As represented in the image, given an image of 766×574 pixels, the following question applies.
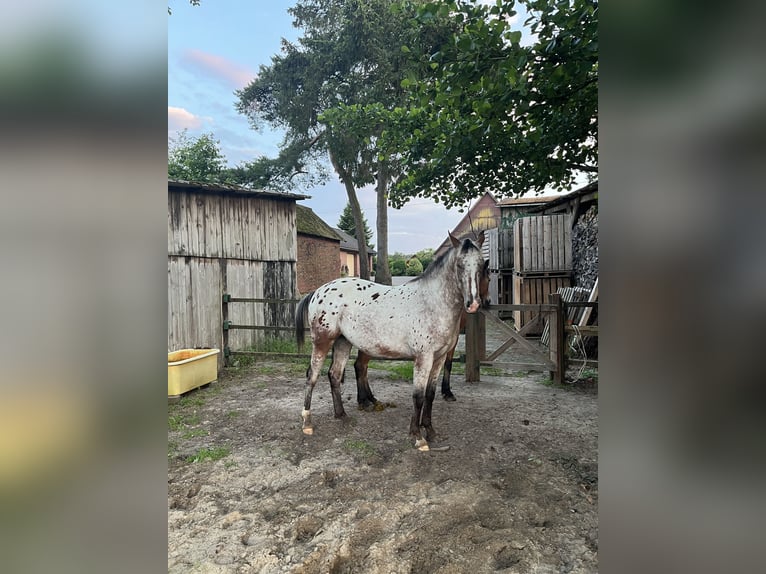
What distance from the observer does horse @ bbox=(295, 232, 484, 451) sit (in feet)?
10.6

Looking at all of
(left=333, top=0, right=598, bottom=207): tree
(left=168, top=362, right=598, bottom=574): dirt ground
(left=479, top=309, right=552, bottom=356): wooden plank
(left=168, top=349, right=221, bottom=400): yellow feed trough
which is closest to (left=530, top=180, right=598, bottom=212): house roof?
(left=333, top=0, right=598, bottom=207): tree

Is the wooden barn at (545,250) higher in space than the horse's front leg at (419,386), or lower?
higher

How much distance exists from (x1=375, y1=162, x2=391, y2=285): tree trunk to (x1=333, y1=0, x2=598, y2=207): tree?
300 inches

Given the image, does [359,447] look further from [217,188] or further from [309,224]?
[309,224]

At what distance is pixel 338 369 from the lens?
→ 410 cm

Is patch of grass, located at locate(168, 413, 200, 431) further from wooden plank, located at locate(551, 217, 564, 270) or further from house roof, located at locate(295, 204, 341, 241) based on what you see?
house roof, located at locate(295, 204, 341, 241)

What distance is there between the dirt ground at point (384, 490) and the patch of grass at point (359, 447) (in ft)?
0.06

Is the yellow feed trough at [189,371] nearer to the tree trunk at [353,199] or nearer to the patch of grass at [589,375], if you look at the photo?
the patch of grass at [589,375]

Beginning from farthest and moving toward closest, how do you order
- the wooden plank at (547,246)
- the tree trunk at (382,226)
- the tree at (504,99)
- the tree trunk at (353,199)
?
1. the tree trunk at (353,199)
2. the tree trunk at (382,226)
3. the wooden plank at (547,246)
4. the tree at (504,99)

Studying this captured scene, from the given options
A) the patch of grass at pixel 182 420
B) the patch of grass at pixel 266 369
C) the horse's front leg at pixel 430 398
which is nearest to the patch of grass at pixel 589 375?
the horse's front leg at pixel 430 398

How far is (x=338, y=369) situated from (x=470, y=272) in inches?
74.3

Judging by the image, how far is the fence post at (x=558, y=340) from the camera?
5.27 m
